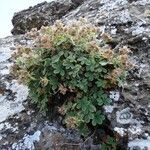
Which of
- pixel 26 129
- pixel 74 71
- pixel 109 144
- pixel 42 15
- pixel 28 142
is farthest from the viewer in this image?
pixel 42 15

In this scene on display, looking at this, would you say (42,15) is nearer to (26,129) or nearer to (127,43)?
(127,43)

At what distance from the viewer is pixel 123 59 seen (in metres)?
5.11

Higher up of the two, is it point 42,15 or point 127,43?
point 127,43

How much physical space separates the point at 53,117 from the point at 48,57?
0.69m

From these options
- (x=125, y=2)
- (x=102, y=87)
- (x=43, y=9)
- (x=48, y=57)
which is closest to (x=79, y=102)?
(x=102, y=87)

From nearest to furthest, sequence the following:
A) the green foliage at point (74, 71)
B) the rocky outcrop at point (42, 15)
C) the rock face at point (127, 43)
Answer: the rock face at point (127, 43) < the green foliage at point (74, 71) < the rocky outcrop at point (42, 15)

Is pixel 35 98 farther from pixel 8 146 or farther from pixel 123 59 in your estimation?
pixel 123 59

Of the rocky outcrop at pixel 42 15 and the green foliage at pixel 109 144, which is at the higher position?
the green foliage at pixel 109 144

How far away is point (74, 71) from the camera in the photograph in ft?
16.3

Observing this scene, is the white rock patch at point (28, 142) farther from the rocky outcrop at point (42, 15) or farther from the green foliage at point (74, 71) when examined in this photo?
the rocky outcrop at point (42, 15)

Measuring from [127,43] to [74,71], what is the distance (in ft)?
3.70

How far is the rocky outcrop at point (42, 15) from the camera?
846cm

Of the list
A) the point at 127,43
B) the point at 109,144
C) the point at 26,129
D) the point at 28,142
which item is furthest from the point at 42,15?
the point at 109,144

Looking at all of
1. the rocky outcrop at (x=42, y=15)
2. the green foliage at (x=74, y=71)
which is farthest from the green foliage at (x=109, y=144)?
the rocky outcrop at (x=42, y=15)
